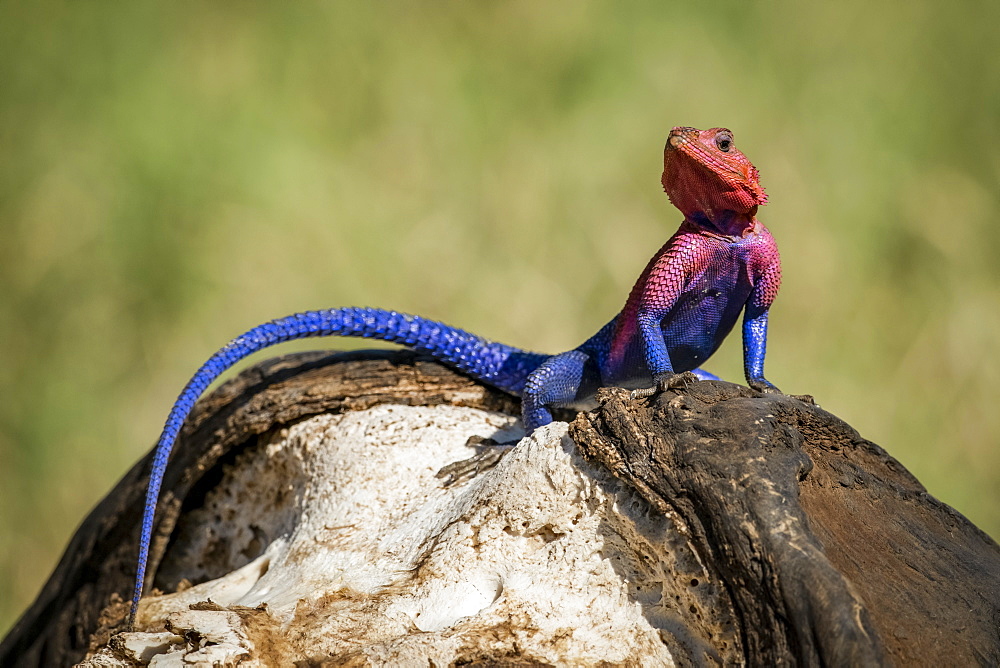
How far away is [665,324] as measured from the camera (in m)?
2.89

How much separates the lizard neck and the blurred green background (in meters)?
2.61

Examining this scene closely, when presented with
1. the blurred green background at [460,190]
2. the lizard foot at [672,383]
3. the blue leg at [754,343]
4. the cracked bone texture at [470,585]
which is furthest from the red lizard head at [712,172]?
the blurred green background at [460,190]

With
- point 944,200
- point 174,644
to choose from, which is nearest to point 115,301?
point 174,644

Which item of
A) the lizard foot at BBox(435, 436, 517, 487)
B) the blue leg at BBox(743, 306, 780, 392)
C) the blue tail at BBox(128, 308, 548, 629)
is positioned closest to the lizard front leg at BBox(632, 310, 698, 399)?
the blue leg at BBox(743, 306, 780, 392)

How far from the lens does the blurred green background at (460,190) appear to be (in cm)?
530

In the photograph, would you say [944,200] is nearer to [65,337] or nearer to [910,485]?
[910,485]

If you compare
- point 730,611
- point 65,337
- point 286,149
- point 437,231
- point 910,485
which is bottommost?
point 730,611

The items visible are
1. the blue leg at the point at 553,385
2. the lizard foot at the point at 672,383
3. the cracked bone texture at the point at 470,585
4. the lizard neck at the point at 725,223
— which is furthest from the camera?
the blue leg at the point at 553,385

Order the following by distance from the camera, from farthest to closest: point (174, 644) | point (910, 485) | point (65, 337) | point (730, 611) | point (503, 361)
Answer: point (65, 337) < point (503, 361) < point (910, 485) < point (174, 644) < point (730, 611)

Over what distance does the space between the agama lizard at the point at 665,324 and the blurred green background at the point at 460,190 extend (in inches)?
83.0

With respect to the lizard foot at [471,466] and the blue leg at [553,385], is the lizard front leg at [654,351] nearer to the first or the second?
the blue leg at [553,385]

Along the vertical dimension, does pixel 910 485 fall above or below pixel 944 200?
below

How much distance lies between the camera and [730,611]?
6.19 ft

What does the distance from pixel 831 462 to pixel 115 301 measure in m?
4.44
